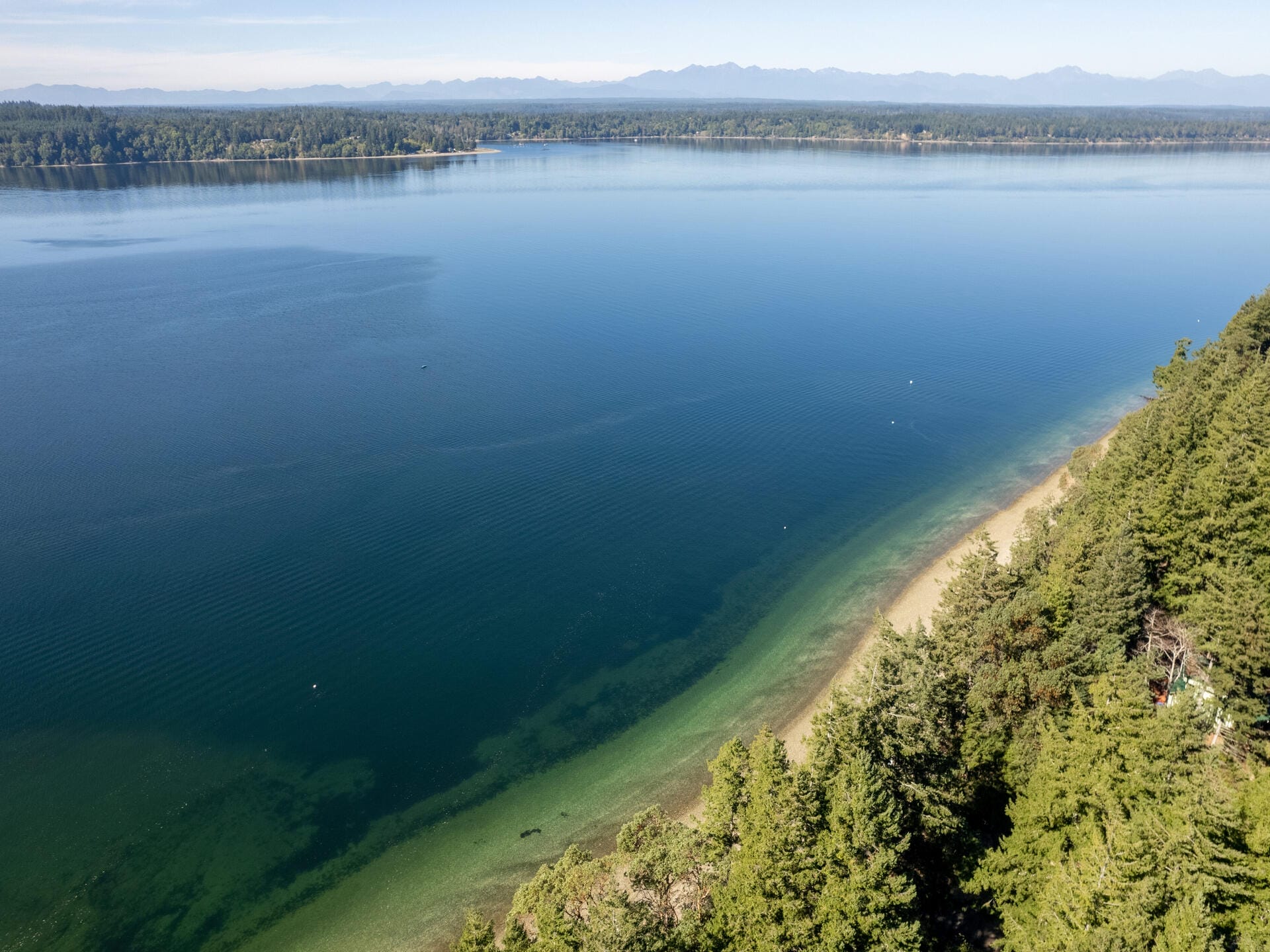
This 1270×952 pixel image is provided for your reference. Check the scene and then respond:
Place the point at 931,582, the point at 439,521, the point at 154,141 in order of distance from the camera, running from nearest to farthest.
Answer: the point at 931,582 → the point at 439,521 → the point at 154,141

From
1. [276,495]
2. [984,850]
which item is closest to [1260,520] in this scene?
[984,850]

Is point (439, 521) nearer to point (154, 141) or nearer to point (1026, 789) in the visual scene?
point (1026, 789)

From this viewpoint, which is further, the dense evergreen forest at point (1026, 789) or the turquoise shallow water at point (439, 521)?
the turquoise shallow water at point (439, 521)

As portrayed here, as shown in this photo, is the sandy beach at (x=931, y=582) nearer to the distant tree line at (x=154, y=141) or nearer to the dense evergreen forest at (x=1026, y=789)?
the dense evergreen forest at (x=1026, y=789)

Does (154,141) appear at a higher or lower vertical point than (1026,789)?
higher

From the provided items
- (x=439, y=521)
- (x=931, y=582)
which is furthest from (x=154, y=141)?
(x=931, y=582)

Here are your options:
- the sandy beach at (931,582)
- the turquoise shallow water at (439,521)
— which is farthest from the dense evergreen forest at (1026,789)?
the turquoise shallow water at (439,521)

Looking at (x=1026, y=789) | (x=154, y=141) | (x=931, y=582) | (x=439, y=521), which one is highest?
(x=154, y=141)
